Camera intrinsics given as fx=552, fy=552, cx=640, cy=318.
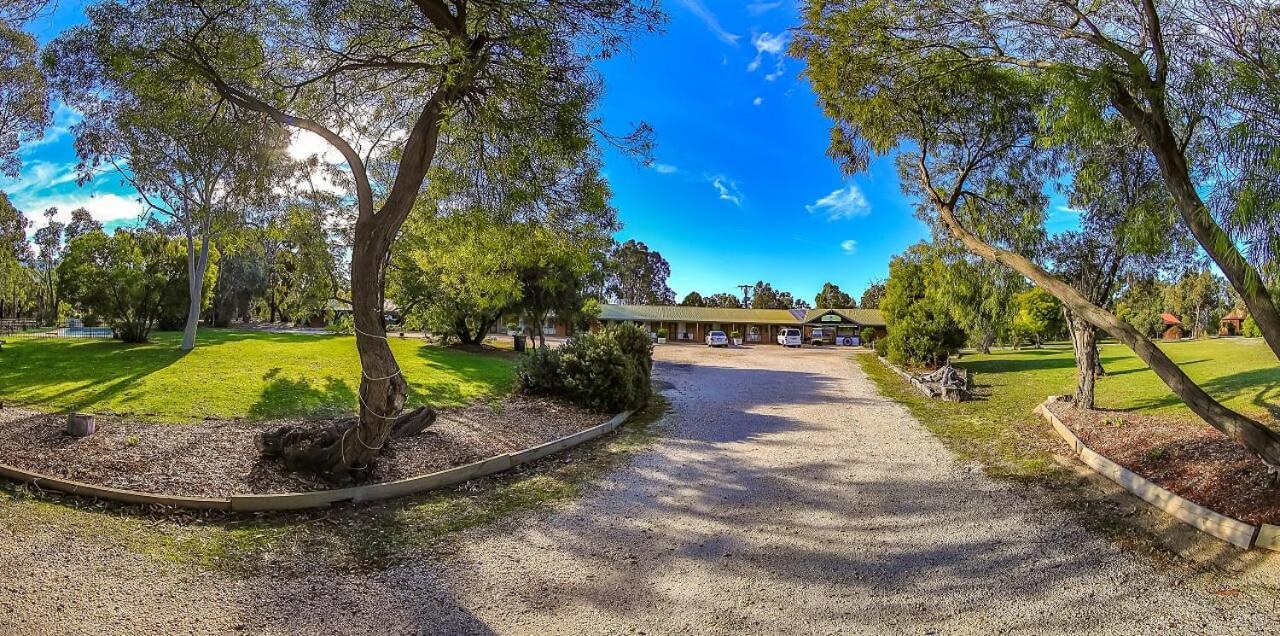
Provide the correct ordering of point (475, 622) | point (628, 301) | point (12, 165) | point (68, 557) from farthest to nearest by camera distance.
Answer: point (628, 301)
point (12, 165)
point (68, 557)
point (475, 622)

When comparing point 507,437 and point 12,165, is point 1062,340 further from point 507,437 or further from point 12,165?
point 12,165

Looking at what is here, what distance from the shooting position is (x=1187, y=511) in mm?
5039

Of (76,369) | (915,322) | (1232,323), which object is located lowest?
(76,369)

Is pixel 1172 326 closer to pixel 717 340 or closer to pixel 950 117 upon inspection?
pixel 717 340

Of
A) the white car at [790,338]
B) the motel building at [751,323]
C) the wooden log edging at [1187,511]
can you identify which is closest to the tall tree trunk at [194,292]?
the wooden log edging at [1187,511]

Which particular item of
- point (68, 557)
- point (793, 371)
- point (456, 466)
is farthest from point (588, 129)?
point (793, 371)

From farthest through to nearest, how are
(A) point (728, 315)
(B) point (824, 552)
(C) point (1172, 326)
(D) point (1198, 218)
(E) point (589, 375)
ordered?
1. (C) point (1172, 326)
2. (A) point (728, 315)
3. (E) point (589, 375)
4. (D) point (1198, 218)
5. (B) point (824, 552)

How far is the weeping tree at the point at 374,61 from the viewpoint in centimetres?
544

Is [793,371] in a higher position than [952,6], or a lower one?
lower

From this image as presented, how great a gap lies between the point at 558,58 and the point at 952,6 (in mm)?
4763

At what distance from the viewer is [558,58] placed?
20.0 feet

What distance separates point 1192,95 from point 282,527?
8.95 meters

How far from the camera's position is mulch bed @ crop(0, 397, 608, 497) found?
5.34 metres

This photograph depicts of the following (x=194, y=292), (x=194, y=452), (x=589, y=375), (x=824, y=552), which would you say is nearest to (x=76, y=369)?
(x=194, y=292)
